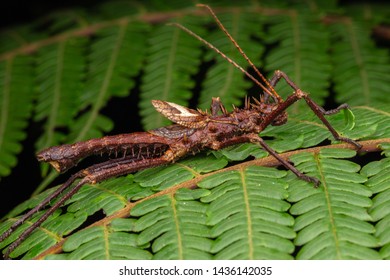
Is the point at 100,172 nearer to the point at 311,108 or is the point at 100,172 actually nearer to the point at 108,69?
the point at 311,108

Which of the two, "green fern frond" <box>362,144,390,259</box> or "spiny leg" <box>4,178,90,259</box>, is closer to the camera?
"green fern frond" <box>362,144,390,259</box>

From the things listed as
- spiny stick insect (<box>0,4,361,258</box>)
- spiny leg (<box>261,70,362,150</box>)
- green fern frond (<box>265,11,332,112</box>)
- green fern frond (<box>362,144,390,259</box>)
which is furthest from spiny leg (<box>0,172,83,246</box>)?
green fern frond (<box>265,11,332,112</box>)

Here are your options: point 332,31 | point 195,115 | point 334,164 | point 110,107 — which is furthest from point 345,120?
point 110,107

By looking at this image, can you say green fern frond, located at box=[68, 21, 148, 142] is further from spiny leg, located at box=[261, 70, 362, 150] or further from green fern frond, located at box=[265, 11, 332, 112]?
spiny leg, located at box=[261, 70, 362, 150]

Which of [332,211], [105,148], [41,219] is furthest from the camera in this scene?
[105,148]

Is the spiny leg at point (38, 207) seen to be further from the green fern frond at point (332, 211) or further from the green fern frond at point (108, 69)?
the green fern frond at point (332, 211)


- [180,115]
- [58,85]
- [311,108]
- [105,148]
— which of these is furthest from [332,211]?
[58,85]

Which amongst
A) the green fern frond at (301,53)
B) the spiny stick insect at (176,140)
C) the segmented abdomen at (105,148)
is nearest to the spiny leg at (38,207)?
the spiny stick insect at (176,140)
